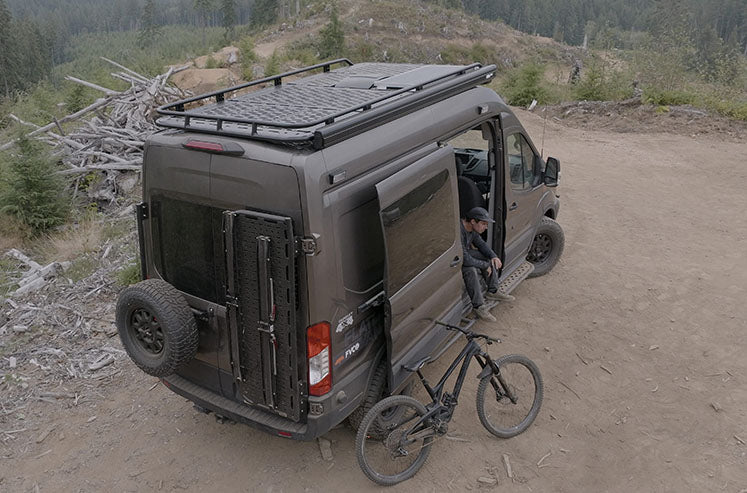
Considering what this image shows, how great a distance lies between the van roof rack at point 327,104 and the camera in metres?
3.98

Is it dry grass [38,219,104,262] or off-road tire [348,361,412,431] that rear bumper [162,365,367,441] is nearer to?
off-road tire [348,361,412,431]

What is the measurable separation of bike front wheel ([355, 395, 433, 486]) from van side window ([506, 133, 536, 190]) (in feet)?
9.26

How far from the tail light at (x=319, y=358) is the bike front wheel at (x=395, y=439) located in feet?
1.42

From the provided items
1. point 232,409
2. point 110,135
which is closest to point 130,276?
point 232,409

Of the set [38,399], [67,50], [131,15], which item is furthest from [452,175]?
[131,15]

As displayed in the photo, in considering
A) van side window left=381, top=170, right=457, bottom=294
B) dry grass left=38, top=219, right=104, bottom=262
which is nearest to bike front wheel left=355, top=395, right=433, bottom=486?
van side window left=381, top=170, right=457, bottom=294

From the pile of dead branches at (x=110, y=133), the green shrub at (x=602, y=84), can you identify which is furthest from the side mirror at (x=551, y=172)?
the green shrub at (x=602, y=84)

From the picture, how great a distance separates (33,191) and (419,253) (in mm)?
8327

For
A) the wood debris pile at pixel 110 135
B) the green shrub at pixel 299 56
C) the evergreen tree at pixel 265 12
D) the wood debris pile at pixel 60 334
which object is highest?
the evergreen tree at pixel 265 12

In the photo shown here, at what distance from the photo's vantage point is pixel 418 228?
4.52m

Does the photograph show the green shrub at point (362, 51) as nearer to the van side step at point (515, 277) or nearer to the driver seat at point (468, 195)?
the van side step at point (515, 277)

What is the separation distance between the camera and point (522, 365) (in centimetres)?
493

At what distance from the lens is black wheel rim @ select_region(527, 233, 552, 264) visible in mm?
7637

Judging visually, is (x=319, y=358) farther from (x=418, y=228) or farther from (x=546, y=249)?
(x=546, y=249)
